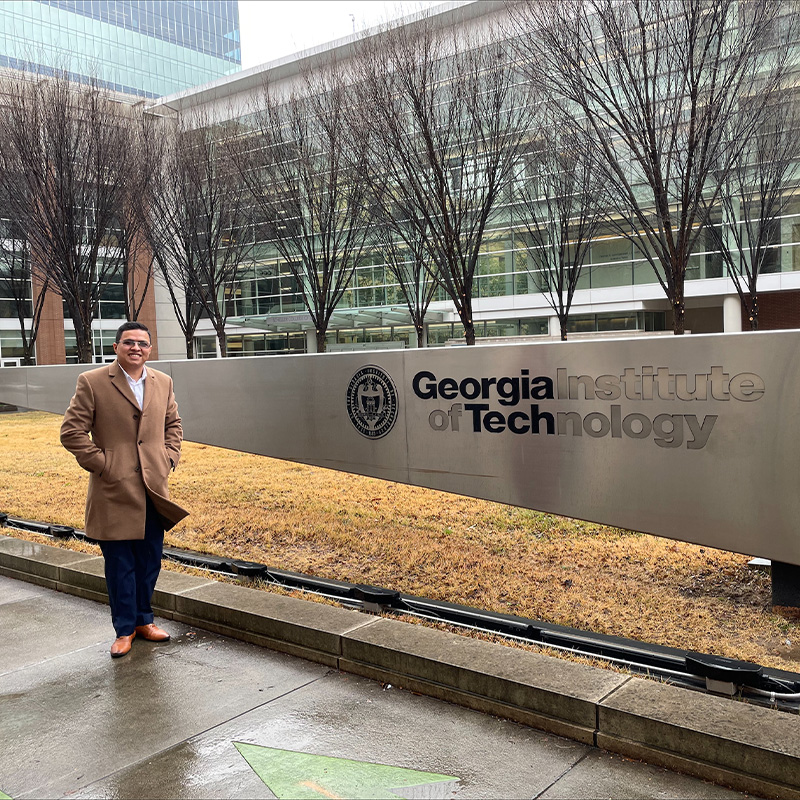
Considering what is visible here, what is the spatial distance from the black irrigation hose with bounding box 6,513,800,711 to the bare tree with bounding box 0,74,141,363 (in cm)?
1641

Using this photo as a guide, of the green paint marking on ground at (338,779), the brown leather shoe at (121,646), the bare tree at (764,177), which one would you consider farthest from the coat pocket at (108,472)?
the bare tree at (764,177)

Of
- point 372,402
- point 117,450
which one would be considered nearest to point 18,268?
point 372,402

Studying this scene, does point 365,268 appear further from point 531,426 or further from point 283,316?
point 531,426

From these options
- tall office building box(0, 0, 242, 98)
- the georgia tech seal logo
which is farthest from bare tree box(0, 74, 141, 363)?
tall office building box(0, 0, 242, 98)

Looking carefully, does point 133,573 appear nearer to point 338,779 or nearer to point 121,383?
point 121,383

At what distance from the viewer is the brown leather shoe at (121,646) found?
14.9ft

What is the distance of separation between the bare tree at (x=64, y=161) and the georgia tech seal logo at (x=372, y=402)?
1618 centimetres

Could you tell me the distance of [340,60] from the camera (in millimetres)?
18484

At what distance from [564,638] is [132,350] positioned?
2.93m

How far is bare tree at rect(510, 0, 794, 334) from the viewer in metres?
11.7

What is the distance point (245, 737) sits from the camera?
11.7ft

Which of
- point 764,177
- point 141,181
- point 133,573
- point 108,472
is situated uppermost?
point 141,181

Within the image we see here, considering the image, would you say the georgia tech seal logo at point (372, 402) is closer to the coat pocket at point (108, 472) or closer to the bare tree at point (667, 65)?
the coat pocket at point (108, 472)

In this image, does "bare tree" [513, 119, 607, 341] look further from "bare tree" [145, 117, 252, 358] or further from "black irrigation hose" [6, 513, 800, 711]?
"black irrigation hose" [6, 513, 800, 711]
